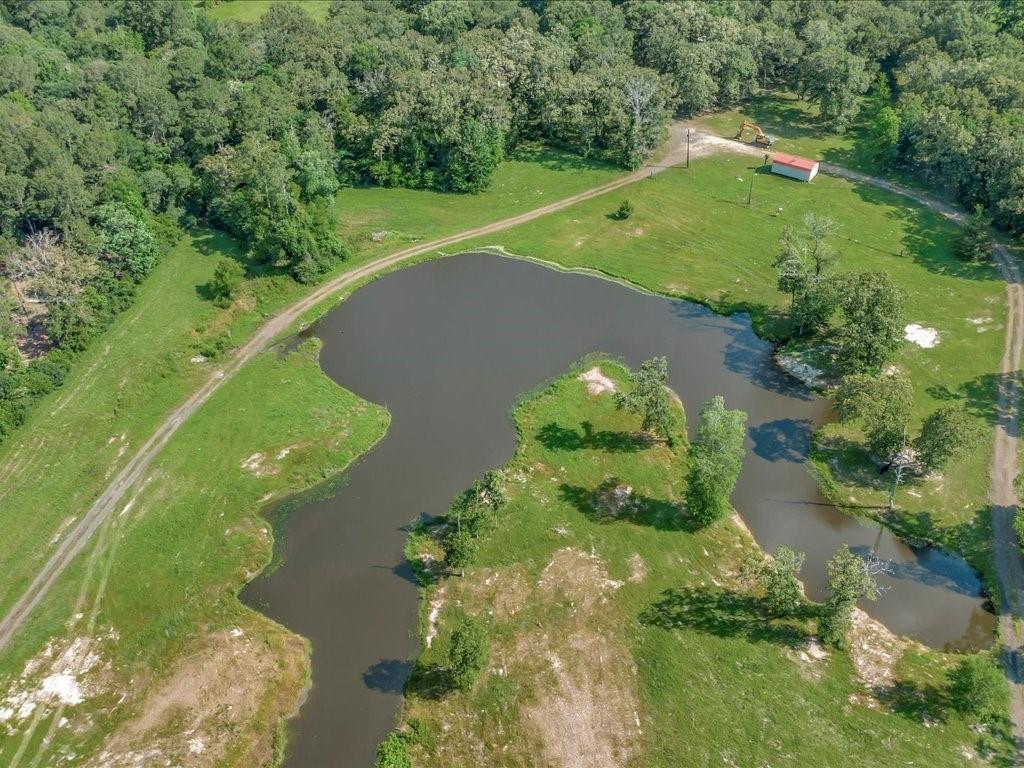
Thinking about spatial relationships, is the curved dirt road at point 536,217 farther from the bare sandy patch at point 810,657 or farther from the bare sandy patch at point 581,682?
the bare sandy patch at point 581,682

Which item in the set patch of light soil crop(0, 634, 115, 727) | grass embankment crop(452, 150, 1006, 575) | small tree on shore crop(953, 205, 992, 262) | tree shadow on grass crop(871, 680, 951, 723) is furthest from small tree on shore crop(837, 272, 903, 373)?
patch of light soil crop(0, 634, 115, 727)

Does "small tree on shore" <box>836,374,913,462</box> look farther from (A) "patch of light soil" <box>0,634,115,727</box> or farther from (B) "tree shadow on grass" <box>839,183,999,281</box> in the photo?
(A) "patch of light soil" <box>0,634,115,727</box>

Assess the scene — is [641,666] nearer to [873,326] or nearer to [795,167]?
[873,326]

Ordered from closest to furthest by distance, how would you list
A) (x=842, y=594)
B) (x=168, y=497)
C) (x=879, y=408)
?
(x=842, y=594), (x=879, y=408), (x=168, y=497)

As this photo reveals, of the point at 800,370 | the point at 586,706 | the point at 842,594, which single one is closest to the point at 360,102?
the point at 800,370

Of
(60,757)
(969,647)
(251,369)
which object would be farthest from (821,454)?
(60,757)

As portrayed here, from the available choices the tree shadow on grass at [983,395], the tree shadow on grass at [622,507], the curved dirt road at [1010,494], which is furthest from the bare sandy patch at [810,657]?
the tree shadow on grass at [983,395]
